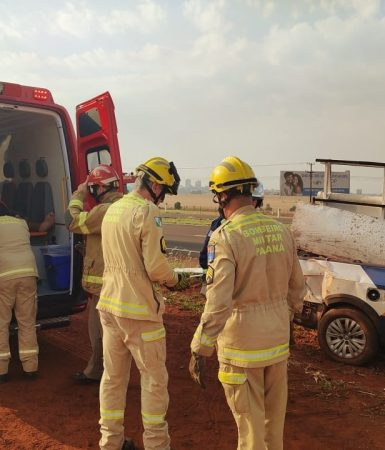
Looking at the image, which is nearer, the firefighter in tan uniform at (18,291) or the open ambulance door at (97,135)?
the firefighter in tan uniform at (18,291)

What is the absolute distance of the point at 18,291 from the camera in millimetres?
4652

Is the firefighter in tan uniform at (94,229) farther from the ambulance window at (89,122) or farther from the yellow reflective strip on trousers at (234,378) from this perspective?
the yellow reflective strip on trousers at (234,378)

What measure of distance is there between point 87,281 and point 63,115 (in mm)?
1901

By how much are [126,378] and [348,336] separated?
9.45 feet

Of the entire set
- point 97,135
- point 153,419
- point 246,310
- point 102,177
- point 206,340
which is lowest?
point 153,419

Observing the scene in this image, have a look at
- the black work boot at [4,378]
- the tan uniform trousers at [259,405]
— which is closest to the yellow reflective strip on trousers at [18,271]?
the black work boot at [4,378]

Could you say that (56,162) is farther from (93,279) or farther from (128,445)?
(128,445)

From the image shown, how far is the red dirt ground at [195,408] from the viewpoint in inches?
140

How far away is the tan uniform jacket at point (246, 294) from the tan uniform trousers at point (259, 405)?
98mm

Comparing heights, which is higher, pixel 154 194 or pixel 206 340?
pixel 154 194

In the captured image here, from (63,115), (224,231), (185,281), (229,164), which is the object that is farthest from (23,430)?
(185,281)

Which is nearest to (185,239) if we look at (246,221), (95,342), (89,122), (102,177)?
(89,122)

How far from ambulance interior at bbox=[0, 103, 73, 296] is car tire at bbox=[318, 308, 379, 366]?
2.85m

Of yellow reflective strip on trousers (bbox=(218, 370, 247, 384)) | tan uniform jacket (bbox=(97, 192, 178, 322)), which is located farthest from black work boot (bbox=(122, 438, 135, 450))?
yellow reflective strip on trousers (bbox=(218, 370, 247, 384))
